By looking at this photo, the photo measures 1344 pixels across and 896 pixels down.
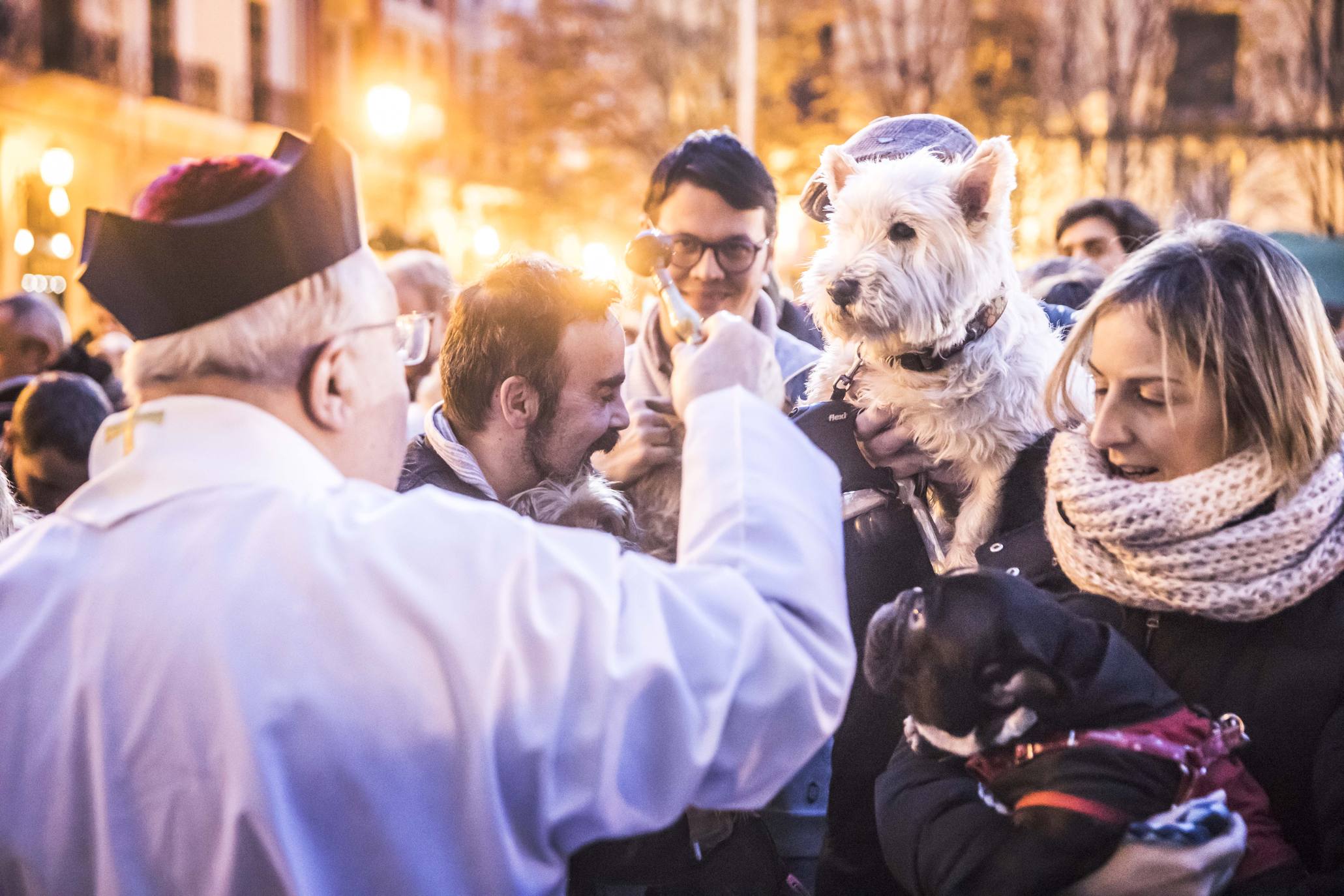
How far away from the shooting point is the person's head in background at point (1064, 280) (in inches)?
202

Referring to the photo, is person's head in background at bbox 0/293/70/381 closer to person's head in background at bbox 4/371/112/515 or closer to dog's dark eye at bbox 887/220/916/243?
person's head in background at bbox 4/371/112/515

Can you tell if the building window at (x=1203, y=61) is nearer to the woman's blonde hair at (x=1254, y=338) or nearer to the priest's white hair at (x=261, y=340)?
the woman's blonde hair at (x=1254, y=338)

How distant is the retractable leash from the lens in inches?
129

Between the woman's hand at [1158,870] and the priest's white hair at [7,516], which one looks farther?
the priest's white hair at [7,516]

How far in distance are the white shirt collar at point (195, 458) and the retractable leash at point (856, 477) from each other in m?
1.67

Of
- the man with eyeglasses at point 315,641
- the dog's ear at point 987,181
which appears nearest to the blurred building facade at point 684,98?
the dog's ear at point 987,181

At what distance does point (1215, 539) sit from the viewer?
2.23 meters

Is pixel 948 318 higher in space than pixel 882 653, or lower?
higher

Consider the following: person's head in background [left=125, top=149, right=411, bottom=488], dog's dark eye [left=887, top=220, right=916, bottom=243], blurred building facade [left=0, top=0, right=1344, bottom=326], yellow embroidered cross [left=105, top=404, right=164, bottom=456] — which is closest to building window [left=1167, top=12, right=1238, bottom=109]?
blurred building facade [left=0, top=0, right=1344, bottom=326]

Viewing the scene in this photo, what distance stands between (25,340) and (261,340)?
19.7ft

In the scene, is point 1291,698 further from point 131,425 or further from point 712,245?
point 712,245

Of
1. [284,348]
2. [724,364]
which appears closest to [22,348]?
[284,348]

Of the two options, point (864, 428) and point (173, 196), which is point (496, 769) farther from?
point (864, 428)

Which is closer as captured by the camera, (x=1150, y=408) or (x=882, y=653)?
(x=882, y=653)
